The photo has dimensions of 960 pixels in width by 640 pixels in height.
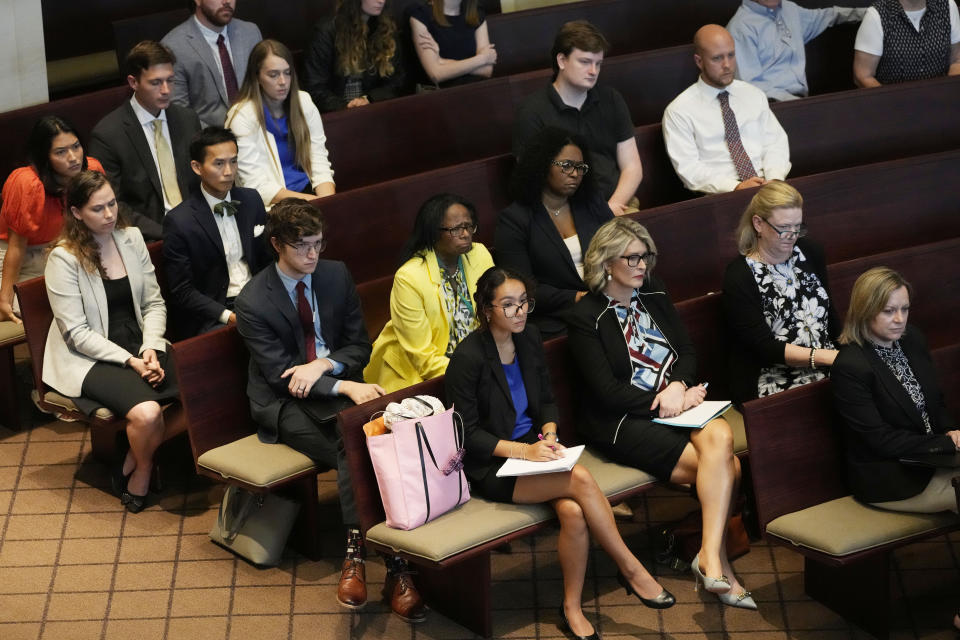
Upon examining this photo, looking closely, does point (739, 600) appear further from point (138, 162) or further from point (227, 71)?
point (227, 71)

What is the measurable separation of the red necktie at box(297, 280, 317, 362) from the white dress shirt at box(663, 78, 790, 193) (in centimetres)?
165

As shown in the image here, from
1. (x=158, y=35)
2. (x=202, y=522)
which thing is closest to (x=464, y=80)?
(x=158, y=35)

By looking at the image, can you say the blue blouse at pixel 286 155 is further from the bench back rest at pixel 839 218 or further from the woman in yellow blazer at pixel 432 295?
the bench back rest at pixel 839 218

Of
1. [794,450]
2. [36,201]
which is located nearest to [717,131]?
[794,450]

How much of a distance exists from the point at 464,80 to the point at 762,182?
1.32m

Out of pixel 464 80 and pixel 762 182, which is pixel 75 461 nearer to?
pixel 464 80

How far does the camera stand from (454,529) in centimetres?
341

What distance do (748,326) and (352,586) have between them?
136 centimetres

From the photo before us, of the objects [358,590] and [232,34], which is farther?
[232,34]

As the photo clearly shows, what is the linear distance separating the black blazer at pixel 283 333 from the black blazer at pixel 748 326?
1.08 m

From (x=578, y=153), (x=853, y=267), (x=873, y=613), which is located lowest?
(x=873, y=613)

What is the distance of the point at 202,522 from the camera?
13.1 feet

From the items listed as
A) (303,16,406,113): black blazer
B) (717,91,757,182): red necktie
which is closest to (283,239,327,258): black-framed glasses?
(303,16,406,113): black blazer

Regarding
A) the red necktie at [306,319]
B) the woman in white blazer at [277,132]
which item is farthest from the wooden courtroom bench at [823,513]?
the woman in white blazer at [277,132]
